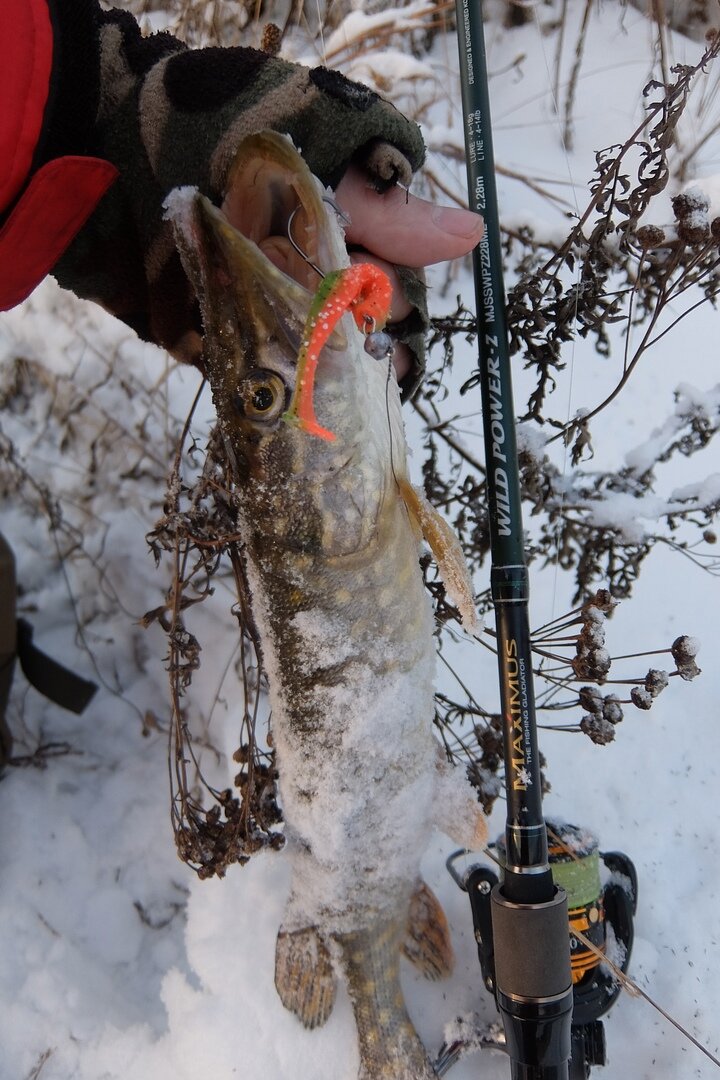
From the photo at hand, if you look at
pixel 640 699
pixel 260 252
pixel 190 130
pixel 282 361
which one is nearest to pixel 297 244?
pixel 260 252

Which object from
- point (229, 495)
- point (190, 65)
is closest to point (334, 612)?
point (229, 495)

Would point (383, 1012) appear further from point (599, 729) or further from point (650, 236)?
point (650, 236)

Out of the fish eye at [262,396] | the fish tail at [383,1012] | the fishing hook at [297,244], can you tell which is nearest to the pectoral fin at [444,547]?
the fish eye at [262,396]

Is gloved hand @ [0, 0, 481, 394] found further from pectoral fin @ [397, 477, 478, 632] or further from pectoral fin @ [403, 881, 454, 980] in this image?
pectoral fin @ [403, 881, 454, 980]

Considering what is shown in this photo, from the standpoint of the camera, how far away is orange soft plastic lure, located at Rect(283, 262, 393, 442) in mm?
859

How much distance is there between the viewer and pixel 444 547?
115 centimetres

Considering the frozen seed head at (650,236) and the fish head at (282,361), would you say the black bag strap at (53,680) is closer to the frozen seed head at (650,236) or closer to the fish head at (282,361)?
the fish head at (282,361)

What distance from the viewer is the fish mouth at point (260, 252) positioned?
3.15 ft

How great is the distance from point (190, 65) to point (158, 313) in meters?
0.40

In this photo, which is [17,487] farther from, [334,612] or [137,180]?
[334,612]

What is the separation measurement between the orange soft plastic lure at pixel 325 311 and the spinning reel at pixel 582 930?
846 millimetres

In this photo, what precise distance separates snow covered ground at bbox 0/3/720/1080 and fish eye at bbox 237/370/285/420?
2.37 ft

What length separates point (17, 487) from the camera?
229 centimetres

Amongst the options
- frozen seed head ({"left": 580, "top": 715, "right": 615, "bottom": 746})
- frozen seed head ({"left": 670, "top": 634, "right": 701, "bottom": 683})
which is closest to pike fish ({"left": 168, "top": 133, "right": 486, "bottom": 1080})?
frozen seed head ({"left": 580, "top": 715, "right": 615, "bottom": 746})
